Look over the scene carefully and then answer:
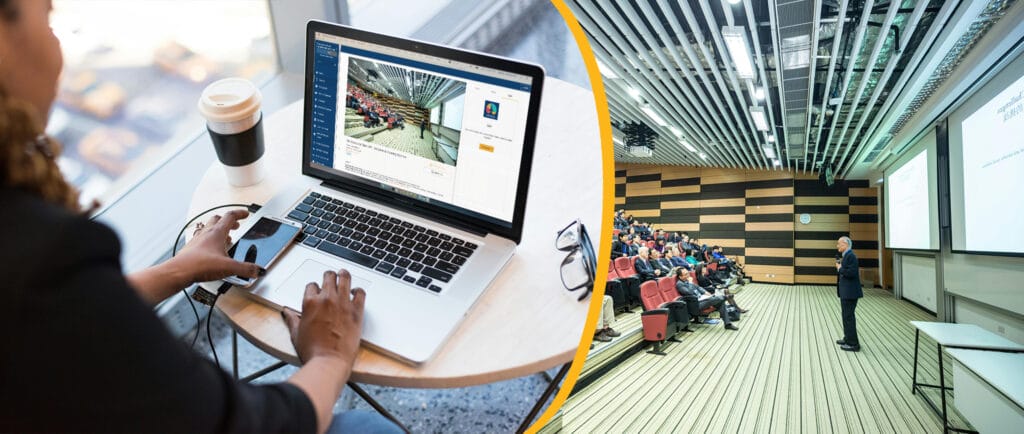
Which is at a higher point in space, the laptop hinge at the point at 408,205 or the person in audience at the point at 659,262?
the laptop hinge at the point at 408,205

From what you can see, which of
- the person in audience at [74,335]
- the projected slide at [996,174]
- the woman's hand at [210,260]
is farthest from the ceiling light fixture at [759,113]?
the person in audience at [74,335]

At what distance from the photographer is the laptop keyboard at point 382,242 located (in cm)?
89

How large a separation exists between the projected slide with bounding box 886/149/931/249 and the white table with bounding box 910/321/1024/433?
290 millimetres

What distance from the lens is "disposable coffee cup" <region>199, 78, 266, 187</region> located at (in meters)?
1.01

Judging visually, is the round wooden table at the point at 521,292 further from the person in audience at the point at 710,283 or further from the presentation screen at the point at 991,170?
the presentation screen at the point at 991,170

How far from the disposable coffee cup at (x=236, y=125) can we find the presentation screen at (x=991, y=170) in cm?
209

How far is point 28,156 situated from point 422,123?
1.93ft

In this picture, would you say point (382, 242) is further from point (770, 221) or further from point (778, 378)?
point (770, 221)

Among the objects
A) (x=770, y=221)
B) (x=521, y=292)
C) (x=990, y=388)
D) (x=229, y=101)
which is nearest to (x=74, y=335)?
(x=521, y=292)

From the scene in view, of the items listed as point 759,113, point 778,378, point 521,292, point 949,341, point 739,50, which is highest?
point 739,50

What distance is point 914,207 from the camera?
2021 mm

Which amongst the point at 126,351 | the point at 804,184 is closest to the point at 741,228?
the point at 804,184

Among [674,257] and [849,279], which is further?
[849,279]

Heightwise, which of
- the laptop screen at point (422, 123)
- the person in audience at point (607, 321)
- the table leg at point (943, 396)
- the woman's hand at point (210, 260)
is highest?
the laptop screen at point (422, 123)
